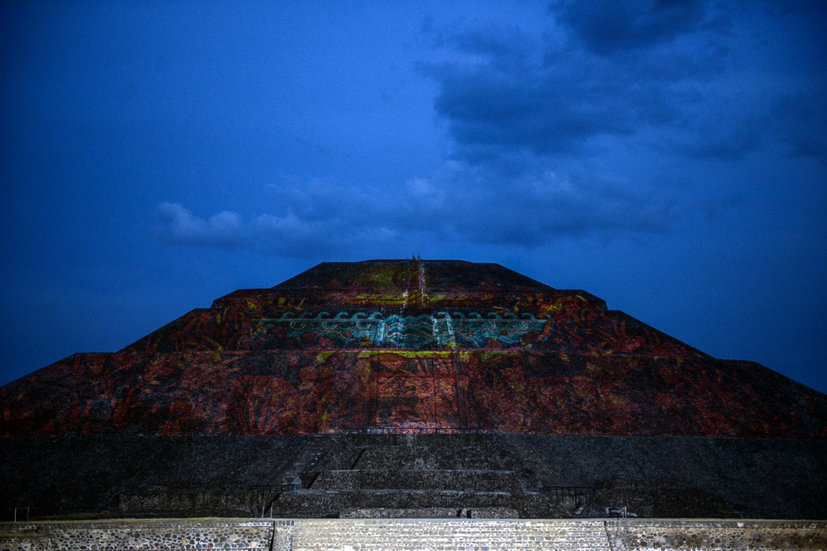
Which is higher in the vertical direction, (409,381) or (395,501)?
(409,381)

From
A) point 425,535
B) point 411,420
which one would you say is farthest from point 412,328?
point 425,535

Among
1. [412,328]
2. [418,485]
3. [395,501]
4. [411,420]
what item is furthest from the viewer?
[412,328]

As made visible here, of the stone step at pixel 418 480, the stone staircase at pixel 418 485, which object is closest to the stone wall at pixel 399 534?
the stone staircase at pixel 418 485

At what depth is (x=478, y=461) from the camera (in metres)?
7.98

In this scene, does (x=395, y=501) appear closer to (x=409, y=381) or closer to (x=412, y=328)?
(x=409, y=381)

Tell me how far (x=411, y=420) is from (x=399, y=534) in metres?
3.79

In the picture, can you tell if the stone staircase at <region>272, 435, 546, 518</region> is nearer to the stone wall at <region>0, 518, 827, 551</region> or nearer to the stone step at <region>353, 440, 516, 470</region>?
the stone step at <region>353, 440, 516, 470</region>

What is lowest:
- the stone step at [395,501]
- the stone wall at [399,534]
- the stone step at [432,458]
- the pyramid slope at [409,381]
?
the stone wall at [399,534]

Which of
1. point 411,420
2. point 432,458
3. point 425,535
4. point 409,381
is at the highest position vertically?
point 409,381

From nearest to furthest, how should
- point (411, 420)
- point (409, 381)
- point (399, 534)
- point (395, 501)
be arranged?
point (399, 534)
point (395, 501)
point (411, 420)
point (409, 381)

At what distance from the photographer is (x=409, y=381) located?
10539 millimetres

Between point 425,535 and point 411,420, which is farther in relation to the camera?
point 411,420

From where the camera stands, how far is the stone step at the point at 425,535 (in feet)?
19.0

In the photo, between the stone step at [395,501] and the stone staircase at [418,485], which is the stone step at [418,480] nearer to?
the stone staircase at [418,485]
